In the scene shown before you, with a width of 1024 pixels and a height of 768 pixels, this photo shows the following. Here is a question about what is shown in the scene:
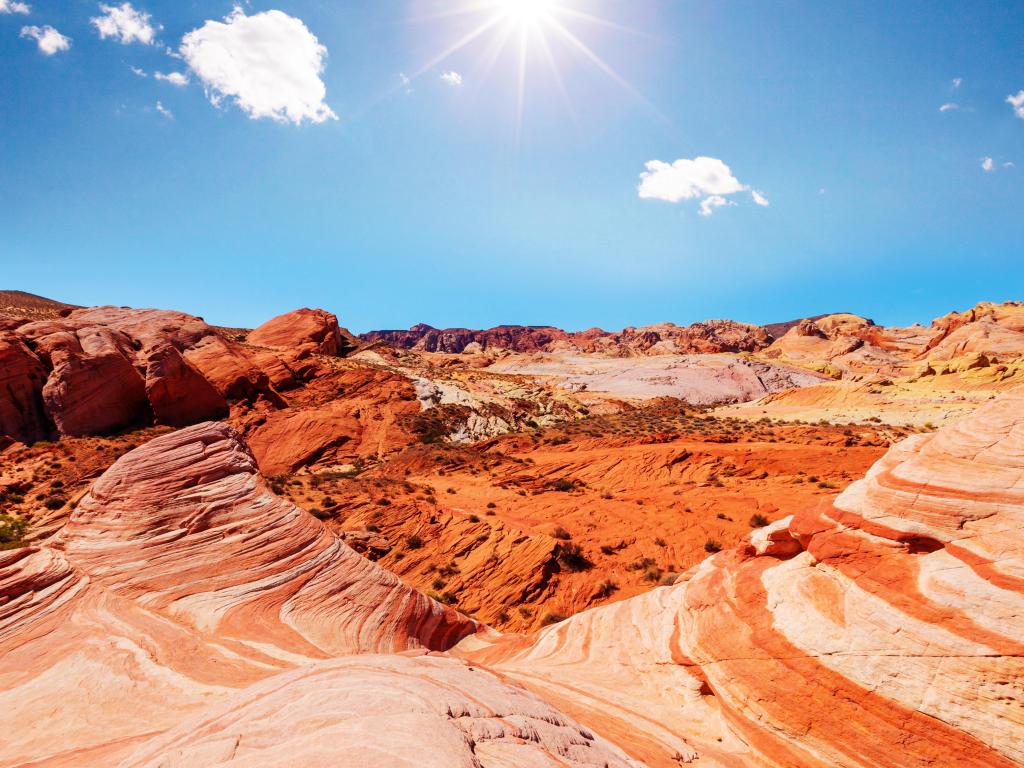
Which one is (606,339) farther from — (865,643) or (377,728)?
(377,728)

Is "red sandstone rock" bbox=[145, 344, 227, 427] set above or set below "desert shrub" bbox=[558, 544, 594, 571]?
above

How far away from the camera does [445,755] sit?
2.79m

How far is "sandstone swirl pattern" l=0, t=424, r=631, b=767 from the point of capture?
10.3 feet

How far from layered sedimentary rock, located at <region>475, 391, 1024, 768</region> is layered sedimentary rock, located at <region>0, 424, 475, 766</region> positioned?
2878 mm

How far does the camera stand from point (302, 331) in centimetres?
5512

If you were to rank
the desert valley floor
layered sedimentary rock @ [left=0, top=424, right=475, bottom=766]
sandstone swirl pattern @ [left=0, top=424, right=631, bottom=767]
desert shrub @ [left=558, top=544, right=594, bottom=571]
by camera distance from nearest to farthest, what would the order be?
sandstone swirl pattern @ [left=0, top=424, right=631, bottom=767] → the desert valley floor → layered sedimentary rock @ [left=0, top=424, right=475, bottom=766] → desert shrub @ [left=558, top=544, right=594, bottom=571]

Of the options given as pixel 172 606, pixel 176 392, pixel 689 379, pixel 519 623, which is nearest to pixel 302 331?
pixel 176 392

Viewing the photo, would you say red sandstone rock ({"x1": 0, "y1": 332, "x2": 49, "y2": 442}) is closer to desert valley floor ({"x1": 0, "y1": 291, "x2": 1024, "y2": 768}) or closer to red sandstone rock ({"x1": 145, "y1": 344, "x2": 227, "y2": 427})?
red sandstone rock ({"x1": 145, "y1": 344, "x2": 227, "y2": 427})

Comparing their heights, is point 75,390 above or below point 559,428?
below

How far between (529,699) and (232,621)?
4202 mm

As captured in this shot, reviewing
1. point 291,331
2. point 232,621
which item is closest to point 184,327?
point 291,331

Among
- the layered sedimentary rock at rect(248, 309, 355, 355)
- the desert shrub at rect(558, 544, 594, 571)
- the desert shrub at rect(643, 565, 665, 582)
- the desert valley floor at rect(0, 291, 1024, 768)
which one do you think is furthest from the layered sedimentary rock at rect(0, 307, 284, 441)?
the desert shrub at rect(643, 565, 665, 582)

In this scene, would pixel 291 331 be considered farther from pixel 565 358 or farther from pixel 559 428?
pixel 565 358

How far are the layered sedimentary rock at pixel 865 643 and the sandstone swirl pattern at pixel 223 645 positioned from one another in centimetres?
182
